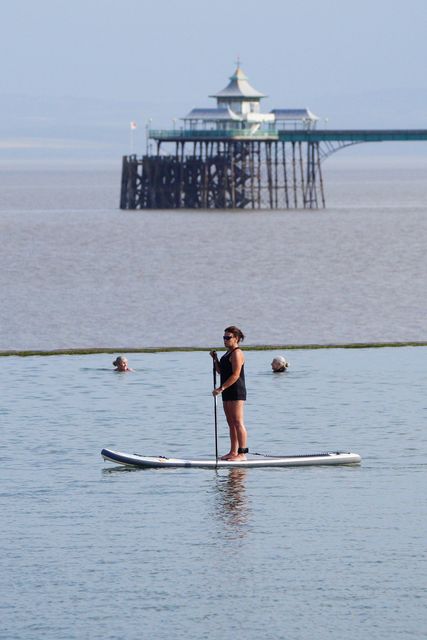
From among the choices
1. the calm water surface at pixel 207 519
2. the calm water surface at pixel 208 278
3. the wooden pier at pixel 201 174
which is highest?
the wooden pier at pixel 201 174

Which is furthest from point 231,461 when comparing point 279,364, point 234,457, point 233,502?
point 279,364

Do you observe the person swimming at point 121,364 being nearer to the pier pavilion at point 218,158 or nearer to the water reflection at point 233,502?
the water reflection at point 233,502

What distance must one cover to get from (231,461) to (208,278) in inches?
2293

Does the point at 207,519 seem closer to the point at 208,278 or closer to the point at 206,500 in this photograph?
the point at 206,500

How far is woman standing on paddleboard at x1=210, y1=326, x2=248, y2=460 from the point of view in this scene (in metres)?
21.2

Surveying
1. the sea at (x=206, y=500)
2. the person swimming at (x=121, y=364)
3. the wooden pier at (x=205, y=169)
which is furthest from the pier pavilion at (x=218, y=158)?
the person swimming at (x=121, y=364)

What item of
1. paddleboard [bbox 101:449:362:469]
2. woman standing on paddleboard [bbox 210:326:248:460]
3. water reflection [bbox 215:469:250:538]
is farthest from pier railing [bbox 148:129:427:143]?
water reflection [bbox 215:469:250:538]

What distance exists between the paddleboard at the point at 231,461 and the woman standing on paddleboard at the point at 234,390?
0.58 ft

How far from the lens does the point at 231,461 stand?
2138 centimetres

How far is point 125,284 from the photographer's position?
75.8 m

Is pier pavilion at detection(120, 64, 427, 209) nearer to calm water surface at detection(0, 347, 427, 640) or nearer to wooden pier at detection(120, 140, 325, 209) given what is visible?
wooden pier at detection(120, 140, 325, 209)

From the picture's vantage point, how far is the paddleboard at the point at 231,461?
21219 millimetres

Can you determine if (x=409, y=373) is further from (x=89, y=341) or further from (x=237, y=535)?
(x=89, y=341)

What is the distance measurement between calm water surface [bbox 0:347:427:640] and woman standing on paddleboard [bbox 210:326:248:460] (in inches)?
19.1
